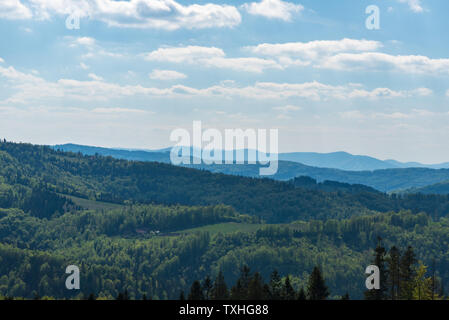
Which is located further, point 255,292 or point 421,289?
point 421,289

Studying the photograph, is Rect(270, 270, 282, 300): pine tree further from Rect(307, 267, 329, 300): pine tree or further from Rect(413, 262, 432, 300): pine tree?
Rect(413, 262, 432, 300): pine tree

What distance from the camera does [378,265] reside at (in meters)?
106

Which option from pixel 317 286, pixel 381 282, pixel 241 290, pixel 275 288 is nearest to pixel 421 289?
pixel 381 282

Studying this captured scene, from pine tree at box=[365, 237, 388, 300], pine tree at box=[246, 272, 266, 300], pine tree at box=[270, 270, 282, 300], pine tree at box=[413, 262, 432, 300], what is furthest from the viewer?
pine tree at box=[270, 270, 282, 300]

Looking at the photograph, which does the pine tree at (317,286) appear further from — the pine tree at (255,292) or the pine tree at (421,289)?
the pine tree at (421,289)

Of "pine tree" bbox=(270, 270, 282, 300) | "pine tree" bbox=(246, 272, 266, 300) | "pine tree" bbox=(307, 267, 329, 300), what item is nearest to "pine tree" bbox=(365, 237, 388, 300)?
"pine tree" bbox=(307, 267, 329, 300)

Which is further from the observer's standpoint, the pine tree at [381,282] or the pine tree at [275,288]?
the pine tree at [275,288]

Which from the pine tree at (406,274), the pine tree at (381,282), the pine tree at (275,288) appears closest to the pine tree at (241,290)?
the pine tree at (275,288)

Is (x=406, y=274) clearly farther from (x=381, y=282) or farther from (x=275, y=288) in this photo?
(x=275, y=288)
